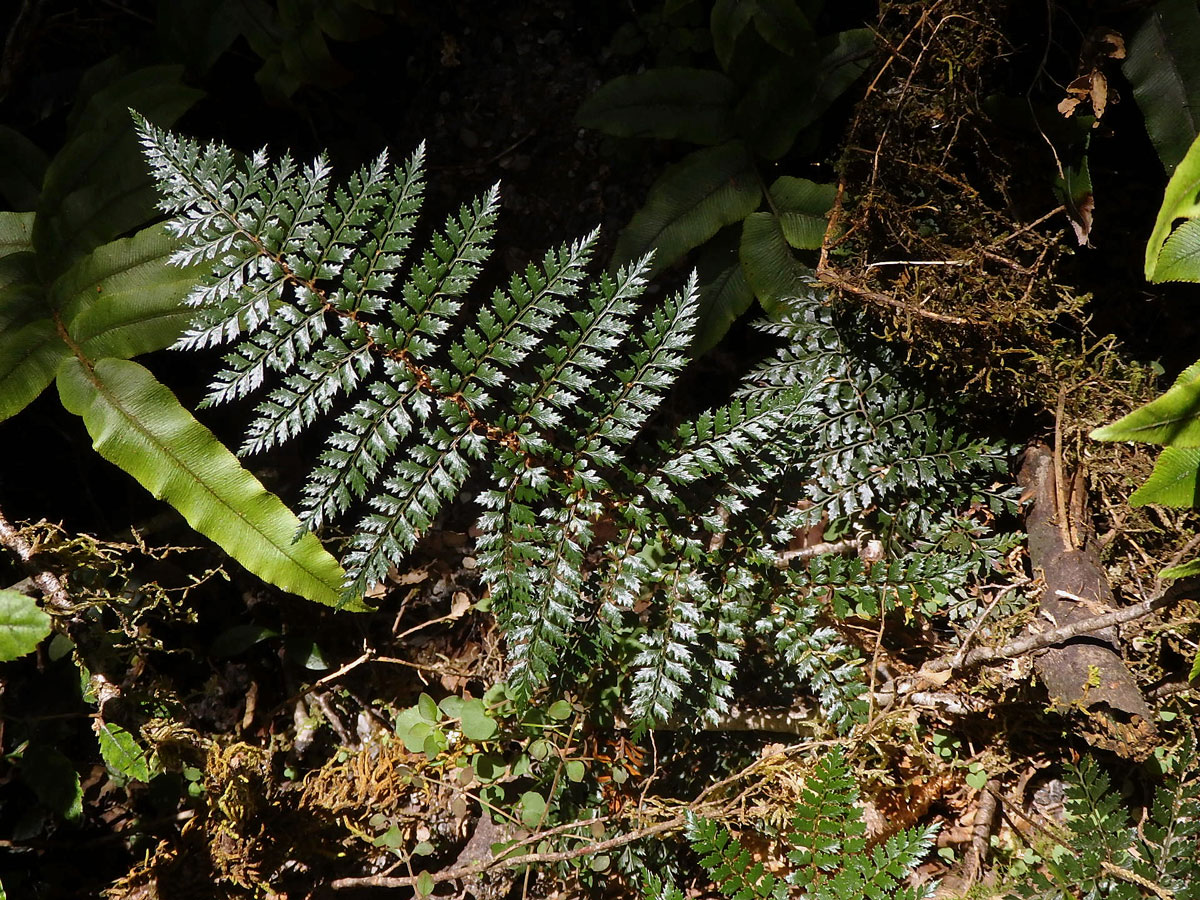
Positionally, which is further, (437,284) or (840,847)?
(840,847)

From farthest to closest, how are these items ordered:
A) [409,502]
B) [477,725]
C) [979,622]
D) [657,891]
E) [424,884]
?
[477,725], [424,884], [979,622], [657,891], [409,502]

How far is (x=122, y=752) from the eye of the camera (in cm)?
277

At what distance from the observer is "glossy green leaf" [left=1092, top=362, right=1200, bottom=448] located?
2117 mm

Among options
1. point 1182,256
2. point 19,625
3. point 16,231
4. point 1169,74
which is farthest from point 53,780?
point 1169,74

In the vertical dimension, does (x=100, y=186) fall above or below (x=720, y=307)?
above

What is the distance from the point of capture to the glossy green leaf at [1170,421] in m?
2.12

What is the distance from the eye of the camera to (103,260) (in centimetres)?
284

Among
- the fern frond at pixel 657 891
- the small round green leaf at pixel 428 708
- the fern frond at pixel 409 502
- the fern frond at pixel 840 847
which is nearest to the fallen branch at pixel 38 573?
the fern frond at pixel 409 502

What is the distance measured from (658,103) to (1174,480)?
2066 millimetres

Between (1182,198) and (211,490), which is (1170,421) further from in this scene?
(211,490)

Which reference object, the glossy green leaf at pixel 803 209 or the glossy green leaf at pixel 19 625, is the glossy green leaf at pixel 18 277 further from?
the glossy green leaf at pixel 803 209

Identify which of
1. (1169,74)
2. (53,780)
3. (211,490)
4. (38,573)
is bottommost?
(53,780)

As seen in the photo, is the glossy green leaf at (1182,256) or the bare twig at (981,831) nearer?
the glossy green leaf at (1182,256)

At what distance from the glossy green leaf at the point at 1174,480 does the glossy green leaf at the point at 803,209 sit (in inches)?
49.3
